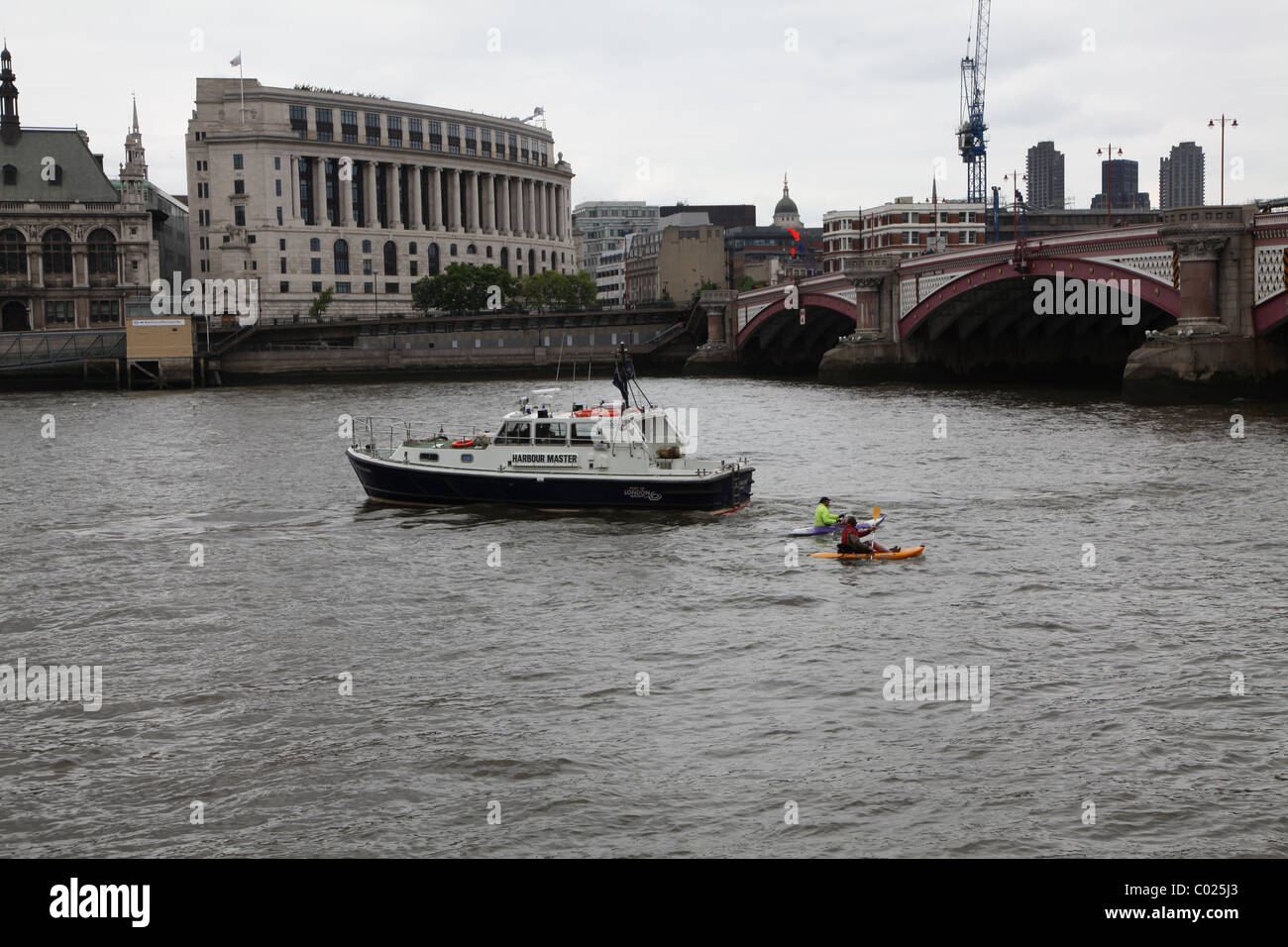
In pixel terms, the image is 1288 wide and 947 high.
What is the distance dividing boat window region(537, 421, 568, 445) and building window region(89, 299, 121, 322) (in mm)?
129099

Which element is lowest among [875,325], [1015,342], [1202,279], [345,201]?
[1015,342]

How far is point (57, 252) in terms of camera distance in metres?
156

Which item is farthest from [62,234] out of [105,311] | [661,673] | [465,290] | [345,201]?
[661,673]

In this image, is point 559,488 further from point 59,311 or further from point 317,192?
point 317,192

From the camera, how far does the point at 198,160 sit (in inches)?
7101

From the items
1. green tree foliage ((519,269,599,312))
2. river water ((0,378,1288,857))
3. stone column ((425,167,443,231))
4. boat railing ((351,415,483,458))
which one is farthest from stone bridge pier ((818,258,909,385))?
stone column ((425,167,443,231))

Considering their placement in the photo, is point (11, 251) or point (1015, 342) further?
point (11, 251)

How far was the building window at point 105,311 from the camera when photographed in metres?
157

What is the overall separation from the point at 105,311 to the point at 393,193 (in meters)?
47.6

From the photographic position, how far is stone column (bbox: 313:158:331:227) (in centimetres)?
18400

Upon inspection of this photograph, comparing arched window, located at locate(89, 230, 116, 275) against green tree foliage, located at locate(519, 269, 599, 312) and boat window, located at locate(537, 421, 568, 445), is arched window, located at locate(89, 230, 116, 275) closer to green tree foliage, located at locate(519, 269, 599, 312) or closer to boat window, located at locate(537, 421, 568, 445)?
green tree foliage, located at locate(519, 269, 599, 312)

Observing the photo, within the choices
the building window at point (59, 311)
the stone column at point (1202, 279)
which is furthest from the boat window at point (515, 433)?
the building window at point (59, 311)
